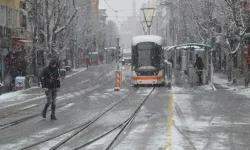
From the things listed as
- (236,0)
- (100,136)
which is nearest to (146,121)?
(100,136)

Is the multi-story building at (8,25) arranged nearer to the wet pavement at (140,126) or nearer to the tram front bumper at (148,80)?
the tram front bumper at (148,80)

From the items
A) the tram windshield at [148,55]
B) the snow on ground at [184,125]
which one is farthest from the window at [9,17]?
the snow on ground at [184,125]

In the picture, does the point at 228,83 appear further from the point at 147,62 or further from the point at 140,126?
the point at 140,126

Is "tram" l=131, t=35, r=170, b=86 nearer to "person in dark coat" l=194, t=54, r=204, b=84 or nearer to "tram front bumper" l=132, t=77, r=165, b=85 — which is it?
"tram front bumper" l=132, t=77, r=165, b=85

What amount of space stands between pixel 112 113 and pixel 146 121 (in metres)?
2.68

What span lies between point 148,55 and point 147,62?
1.50 feet

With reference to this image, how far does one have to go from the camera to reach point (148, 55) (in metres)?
33.7

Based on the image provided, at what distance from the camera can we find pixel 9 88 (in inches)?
1246

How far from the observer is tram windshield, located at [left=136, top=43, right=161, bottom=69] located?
111 feet

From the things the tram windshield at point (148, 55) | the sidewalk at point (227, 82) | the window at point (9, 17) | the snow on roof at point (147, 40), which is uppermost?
the window at point (9, 17)

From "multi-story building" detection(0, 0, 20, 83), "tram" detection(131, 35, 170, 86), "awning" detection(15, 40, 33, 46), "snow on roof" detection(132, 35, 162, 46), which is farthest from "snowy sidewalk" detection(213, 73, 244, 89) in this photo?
"awning" detection(15, 40, 33, 46)

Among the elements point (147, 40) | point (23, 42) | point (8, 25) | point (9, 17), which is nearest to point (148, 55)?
point (147, 40)

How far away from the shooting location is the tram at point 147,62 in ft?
110

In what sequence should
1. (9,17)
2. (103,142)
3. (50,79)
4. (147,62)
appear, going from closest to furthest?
(103,142), (50,79), (147,62), (9,17)
